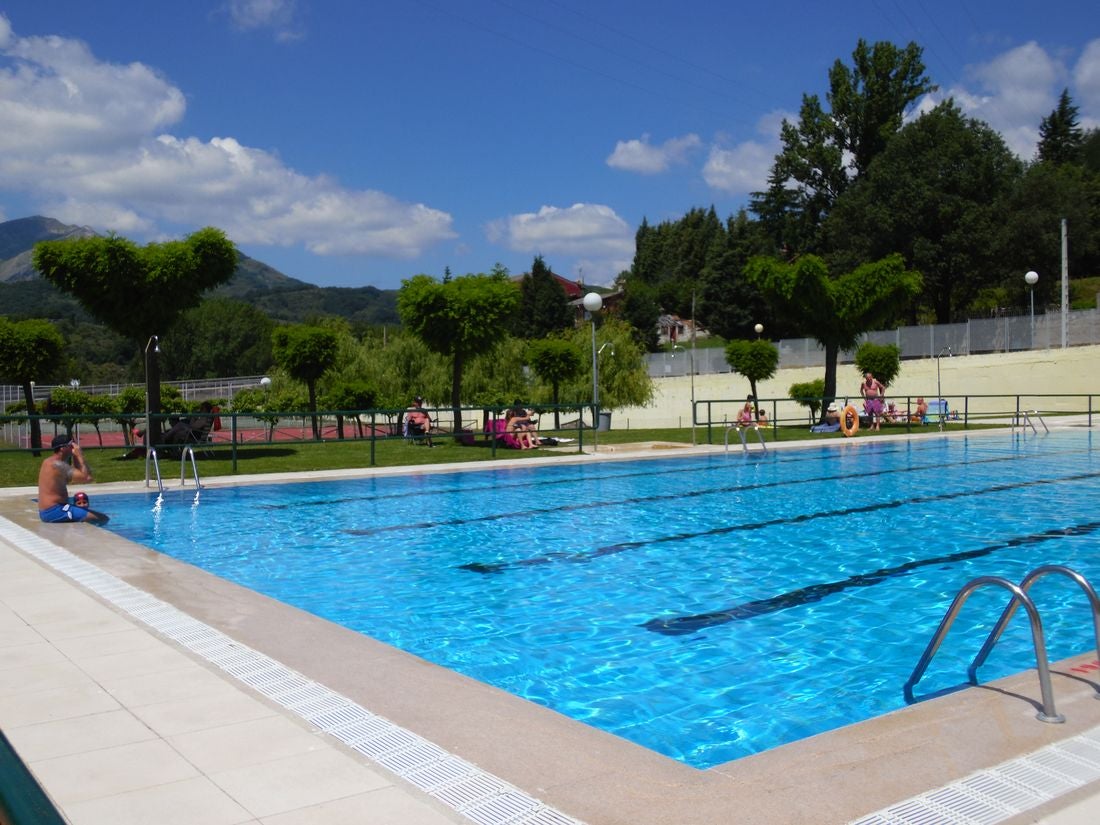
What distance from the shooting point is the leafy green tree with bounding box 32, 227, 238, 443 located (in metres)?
21.6

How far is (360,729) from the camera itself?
460 cm

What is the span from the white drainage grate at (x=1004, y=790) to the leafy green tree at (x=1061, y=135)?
307 feet

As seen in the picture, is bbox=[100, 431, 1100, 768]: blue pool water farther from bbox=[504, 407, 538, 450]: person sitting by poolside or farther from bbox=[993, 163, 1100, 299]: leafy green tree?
bbox=[993, 163, 1100, 299]: leafy green tree

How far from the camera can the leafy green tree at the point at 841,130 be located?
70438 mm

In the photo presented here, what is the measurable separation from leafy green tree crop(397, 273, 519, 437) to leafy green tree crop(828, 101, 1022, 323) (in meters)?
37.7

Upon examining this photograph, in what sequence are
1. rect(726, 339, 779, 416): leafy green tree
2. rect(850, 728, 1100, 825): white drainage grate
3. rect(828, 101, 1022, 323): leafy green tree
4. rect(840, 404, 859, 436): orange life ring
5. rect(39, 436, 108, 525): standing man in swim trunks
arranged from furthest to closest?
rect(828, 101, 1022, 323): leafy green tree, rect(726, 339, 779, 416): leafy green tree, rect(840, 404, 859, 436): orange life ring, rect(39, 436, 108, 525): standing man in swim trunks, rect(850, 728, 1100, 825): white drainage grate

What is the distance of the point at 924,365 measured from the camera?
43.8m

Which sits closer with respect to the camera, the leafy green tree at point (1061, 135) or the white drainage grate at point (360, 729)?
the white drainage grate at point (360, 729)

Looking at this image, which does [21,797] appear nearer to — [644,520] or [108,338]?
[644,520]

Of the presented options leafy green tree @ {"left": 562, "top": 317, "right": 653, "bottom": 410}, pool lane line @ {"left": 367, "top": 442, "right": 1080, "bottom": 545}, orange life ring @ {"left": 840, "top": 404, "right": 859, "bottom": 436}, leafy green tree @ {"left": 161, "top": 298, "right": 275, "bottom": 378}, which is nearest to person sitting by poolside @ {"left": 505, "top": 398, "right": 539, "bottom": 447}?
pool lane line @ {"left": 367, "top": 442, "right": 1080, "bottom": 545}

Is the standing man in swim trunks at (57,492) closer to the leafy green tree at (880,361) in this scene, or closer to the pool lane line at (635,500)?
the pool lane line at (635,500)

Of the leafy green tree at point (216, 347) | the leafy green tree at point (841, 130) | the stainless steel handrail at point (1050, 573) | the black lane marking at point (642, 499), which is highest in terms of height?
the leafy green tree at point (841, 130)

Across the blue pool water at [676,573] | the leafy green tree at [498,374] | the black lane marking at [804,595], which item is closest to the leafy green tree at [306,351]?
the leafy green tree at [498,374]

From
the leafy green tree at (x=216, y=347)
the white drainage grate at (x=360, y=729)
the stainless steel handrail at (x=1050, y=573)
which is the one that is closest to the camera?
the white drainage grate at (x=360, y=729)
